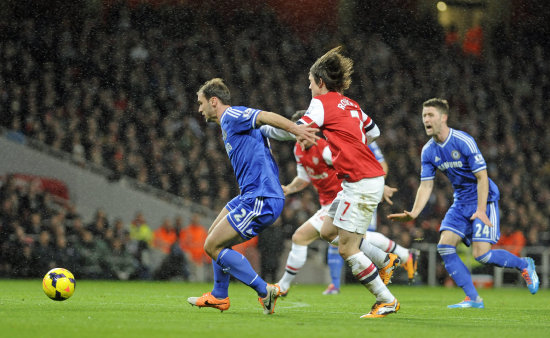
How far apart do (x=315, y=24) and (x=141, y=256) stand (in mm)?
12815

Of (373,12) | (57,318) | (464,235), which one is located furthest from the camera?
(373,12)

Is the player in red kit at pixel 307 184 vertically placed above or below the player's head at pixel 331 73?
below

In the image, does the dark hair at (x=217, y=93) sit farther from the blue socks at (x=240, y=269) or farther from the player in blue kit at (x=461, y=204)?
the player in blue kit at (x=461, y=204)

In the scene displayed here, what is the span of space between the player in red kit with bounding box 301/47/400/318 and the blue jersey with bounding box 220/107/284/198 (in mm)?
613

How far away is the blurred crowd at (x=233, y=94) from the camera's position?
18562 mm

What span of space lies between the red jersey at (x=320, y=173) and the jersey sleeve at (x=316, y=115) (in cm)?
295

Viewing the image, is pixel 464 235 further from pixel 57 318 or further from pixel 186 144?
pixel 186 144

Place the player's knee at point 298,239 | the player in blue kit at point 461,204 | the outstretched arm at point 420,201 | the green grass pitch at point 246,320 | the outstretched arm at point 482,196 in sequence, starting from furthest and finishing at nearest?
the player's knee at point 298,239 → the player in blue kit at point 461,204 → the outstretched arm at point 482,196 → the outstretched arm at point 420,201 → the green grass pitch at point 246,320

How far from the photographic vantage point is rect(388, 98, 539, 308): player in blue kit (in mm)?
8516

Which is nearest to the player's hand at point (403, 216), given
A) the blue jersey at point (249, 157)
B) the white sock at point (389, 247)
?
the blue jersey at point (249, 157)

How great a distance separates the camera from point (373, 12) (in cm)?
2731

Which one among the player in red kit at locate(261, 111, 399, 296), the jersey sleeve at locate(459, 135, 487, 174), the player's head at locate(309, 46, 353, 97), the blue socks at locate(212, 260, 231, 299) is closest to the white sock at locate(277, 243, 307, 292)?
the player in red kit at locate(261, 111, 399, 296)

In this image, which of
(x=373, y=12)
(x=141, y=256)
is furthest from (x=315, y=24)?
(x=141, y=256)

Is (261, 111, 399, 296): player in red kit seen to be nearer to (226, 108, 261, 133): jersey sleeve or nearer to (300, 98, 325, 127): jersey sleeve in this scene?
(226, 108, 261, 133): jersey sleeve
